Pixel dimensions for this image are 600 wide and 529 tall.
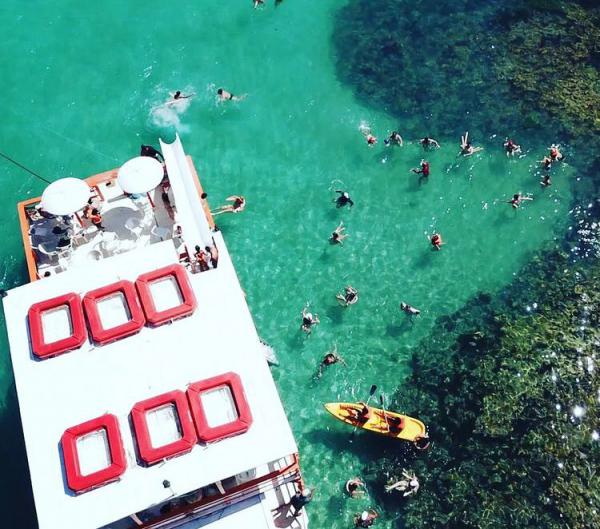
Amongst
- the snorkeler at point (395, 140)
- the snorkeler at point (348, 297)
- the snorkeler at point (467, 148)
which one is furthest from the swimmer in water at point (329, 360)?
the snorkeler at point (467, 148)

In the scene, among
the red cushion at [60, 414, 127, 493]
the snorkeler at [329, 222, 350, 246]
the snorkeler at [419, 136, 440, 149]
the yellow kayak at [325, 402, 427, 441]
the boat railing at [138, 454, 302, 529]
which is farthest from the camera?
the snorkeler at [419, 136, 440, 149]

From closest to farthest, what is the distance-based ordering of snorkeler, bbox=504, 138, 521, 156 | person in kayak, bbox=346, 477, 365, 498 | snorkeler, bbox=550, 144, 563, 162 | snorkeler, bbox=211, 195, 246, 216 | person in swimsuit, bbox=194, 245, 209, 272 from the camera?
person in swimsuit, bbox=194, 245, 209, 272
person in kayak, bbox=346, 477, 365, 498
snorkeler, bbox=211, 195, 246, 216
snorkeler, bbox=550, 144, 563, 162
snorkeler, bbox=504, 138, 521, 156

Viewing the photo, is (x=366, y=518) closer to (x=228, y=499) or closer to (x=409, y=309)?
(x=228, y=499)

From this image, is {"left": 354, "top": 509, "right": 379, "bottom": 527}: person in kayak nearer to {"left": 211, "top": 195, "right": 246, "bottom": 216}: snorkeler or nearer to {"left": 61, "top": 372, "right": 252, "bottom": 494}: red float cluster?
{"left": 61, "top": 372, "right": 252, "bottom": 494}: red float cluster

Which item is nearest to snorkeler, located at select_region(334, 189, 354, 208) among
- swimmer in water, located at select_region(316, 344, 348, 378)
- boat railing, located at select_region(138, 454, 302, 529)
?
swimmer in water, located at select_region(316, 344, 348, 378)

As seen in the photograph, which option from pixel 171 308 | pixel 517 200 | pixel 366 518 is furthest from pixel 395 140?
pixel 366 518

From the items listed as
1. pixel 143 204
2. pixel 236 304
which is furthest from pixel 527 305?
pixel 143 204
